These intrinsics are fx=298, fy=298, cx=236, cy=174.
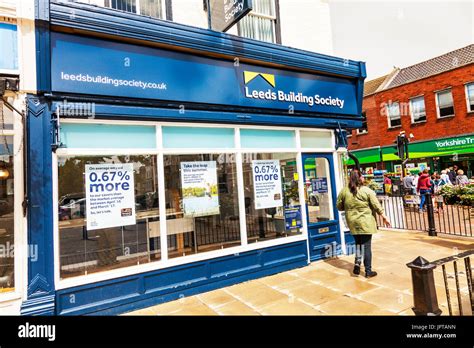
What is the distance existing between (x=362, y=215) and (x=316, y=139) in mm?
2259

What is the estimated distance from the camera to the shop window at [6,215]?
13.4ft

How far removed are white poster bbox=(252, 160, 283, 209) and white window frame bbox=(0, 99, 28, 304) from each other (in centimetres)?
393

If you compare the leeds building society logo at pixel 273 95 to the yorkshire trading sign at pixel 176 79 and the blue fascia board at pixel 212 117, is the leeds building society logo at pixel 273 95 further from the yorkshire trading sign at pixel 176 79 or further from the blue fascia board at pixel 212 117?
the blue fascia board at pixel 212 117

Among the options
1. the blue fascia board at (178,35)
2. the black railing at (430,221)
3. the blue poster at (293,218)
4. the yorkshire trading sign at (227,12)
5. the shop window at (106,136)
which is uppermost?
the yorkshire trading sign at (227,12)

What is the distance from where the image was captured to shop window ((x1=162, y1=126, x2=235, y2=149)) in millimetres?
5199

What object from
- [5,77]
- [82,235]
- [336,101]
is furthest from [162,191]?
[336,101]

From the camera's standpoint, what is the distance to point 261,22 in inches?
293

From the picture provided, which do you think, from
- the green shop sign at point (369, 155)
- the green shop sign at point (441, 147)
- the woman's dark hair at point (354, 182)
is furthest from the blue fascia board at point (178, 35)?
the green shop sign at point (369, 155)

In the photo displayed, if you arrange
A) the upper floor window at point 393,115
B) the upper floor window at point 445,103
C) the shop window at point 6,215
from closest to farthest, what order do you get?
1. the shop window at point 6,215
2. the upper floor window at point 445,103
3. the upper floor window at point 393,115

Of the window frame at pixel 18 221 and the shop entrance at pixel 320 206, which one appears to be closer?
the window frame at pixel 18 221

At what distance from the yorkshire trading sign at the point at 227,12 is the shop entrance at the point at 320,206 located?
3188mm

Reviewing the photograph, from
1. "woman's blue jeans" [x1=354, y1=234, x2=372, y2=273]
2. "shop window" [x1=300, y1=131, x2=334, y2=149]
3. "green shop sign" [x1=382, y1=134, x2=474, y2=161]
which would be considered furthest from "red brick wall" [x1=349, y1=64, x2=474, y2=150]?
"woman's blue jeans" [x1=354, y1=234, x2=372, y2=273]

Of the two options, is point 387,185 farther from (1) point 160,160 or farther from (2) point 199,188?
(1) point 160,160

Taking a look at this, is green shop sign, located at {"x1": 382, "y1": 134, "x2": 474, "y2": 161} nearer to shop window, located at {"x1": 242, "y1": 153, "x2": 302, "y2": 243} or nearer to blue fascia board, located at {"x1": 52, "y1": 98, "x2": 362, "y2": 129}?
blue fascia board, located at {"x1": 52, "y1": 98, "x2": 362, "y2": 129}
